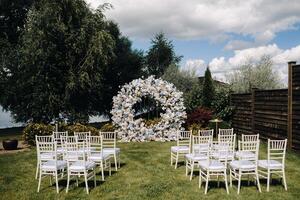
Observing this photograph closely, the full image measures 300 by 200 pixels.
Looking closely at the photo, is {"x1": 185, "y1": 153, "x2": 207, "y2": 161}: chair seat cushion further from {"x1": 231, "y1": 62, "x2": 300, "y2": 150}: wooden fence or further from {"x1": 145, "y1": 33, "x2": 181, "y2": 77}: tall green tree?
{"x1": 145, "y1": 33, "x2": 181, "y2": 77}: tall green tree

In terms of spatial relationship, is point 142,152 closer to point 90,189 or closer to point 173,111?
point 173,111

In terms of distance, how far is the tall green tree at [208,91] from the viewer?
1967 centimetres

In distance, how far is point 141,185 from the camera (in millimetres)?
8875

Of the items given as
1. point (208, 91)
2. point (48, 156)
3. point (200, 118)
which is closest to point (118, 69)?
point (208, 91)

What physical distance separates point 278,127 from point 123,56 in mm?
15453

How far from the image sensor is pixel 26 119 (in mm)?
21359

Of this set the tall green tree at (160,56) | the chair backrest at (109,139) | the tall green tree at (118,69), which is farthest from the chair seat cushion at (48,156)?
the tall green tree at (160,56)

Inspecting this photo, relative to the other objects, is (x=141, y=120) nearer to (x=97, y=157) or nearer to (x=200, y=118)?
(x=200, y=118)

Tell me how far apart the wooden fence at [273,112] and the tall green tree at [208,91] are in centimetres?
152

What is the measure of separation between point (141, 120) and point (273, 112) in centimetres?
630

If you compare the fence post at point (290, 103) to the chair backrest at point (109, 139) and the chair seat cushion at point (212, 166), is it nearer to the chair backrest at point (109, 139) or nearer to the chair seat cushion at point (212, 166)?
the chair seat cushion at point (212, 166)

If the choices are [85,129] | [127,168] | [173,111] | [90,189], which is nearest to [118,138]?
[85,129]

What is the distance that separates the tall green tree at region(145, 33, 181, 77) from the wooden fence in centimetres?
1904

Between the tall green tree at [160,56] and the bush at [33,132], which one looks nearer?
the bush at [33,132]
